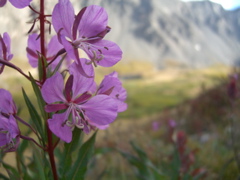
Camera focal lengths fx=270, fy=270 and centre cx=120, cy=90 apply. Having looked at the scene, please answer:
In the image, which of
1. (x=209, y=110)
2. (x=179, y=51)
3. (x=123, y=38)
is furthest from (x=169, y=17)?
(x=209, y=110)

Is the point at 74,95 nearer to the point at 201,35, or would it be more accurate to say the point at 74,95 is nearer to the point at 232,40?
the point at 232,40

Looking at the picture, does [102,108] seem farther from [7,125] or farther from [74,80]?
[7,125]

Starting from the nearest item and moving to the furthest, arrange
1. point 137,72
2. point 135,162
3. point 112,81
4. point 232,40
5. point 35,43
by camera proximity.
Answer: point 112,81, point 35,43, point 135,162, point 232,40, point 137,72

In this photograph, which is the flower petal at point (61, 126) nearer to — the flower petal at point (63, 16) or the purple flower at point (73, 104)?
the purple flower at point (73, 104)

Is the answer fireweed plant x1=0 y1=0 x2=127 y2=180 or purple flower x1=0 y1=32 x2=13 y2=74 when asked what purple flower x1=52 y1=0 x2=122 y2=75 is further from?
purple flower x1=0 y1=32 x2=13 y2=74

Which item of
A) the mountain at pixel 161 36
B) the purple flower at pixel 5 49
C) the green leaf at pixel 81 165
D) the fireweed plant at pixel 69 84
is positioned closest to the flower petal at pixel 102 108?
the fireweed plant at pixel 69 84

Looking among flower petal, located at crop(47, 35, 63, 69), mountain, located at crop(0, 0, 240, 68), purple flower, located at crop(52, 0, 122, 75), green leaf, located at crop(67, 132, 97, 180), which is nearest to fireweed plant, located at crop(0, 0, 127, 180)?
purple flower, located at crop(52, 0, 122, 75)
